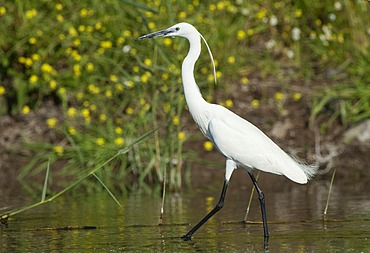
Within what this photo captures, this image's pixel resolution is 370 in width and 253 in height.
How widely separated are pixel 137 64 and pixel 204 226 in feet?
10.2

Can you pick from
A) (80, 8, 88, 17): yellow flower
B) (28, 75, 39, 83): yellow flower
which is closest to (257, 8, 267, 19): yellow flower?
(80, 8, 88, 17): yellow flower

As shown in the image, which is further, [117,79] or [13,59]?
[13,59]

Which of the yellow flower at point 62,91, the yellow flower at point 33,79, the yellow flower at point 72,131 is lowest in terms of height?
the yellow flower at point 72,131

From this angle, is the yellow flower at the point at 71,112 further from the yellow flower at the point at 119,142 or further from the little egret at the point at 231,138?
the little egret at the point at 231,138

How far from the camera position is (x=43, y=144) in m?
11.2

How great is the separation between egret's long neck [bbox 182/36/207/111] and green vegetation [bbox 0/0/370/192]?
2.41 meters

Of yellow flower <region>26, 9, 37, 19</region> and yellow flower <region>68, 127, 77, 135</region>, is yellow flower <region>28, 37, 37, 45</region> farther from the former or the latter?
yellow flower <region>68, 127, 77, 135</region>

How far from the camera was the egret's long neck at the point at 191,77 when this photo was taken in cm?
762

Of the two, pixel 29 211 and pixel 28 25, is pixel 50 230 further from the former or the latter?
pixel 28 25

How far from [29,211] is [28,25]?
3.49 meters

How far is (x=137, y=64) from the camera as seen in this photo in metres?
10.6

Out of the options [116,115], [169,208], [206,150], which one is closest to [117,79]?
[116,115]

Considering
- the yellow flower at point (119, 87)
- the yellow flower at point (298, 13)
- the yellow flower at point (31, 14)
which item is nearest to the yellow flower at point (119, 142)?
the yellow flower at point (119, 87)

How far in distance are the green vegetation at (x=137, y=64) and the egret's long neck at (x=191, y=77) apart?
95.0 inches
